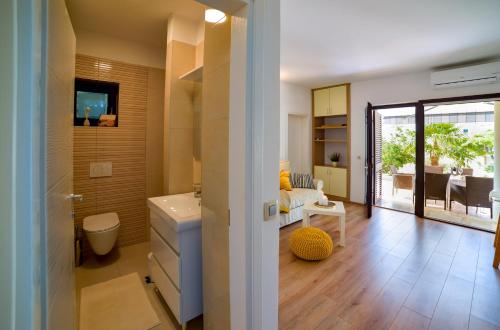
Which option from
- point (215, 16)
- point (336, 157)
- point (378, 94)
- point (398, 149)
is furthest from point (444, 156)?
point (215, 16)

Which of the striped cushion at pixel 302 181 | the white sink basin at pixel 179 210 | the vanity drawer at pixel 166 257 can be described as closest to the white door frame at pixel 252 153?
the white sink basin at pixel 179 210

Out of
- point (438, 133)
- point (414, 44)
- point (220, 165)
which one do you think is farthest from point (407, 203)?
point (220, 165)

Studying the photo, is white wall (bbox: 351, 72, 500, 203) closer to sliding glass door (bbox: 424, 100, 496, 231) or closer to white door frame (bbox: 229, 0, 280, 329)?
sliding glass door (bbox: 424, 100, 496, 231)

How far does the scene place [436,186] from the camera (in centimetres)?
406

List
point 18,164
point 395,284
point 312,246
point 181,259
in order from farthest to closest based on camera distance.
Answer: point 312,246
point 395,284
point 181,259
point 18,164

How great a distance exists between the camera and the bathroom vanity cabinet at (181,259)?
1538 mm

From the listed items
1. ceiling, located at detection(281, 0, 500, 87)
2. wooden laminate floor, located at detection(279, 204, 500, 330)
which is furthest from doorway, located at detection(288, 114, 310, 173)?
wooden laminate floor, located at detection(279, 204, 500, 330)

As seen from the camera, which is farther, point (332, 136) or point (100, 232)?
point (332, 136)

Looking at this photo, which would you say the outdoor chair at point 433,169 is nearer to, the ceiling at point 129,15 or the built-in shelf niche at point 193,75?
the built-in shelf niche at point 193,75

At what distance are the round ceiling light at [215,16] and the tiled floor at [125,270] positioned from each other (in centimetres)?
213

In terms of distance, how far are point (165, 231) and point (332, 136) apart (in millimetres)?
→ 4836

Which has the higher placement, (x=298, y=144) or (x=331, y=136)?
(x=331, y=136)

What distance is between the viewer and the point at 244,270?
1.08 meters

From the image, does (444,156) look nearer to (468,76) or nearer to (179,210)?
(468,76)
